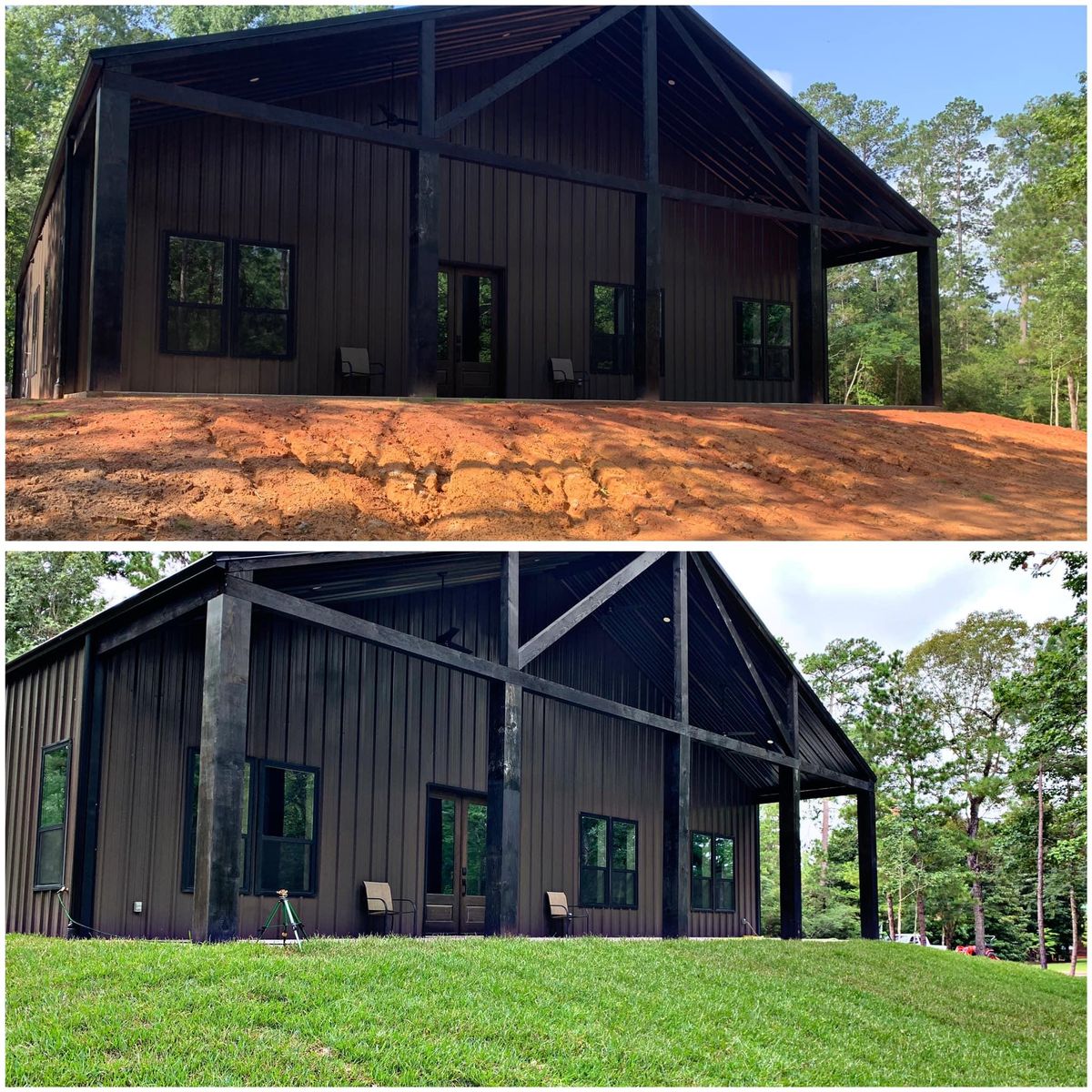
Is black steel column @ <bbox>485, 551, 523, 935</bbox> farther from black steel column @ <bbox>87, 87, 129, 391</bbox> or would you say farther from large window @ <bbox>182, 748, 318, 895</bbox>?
black steel column @ <bbox>87, 87, 129, 391</bbox>

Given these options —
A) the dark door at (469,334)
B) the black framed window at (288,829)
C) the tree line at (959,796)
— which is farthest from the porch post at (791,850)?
the tree line at (959,796)

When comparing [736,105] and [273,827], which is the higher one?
[736,105]

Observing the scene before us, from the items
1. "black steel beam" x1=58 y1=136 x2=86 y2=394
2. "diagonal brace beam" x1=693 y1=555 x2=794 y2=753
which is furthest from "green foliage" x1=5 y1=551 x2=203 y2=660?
"diagonal brace beam" x1=693 y1=555 x2=794 y2=753

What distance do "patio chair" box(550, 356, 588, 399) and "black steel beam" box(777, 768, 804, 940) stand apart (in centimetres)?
644

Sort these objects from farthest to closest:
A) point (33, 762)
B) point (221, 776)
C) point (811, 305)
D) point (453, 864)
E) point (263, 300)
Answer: point (811, 305) → point (263, 300) → point (453, 864) → point (33, 762) → point (221, 776)

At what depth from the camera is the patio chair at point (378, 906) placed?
12844 millimetres

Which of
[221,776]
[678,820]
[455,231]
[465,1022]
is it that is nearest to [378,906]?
[678,820]

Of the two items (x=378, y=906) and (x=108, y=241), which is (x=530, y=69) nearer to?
(x=108, y=241)

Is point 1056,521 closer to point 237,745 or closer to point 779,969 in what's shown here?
point 779,969

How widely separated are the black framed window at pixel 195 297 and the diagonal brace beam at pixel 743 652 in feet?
22.6

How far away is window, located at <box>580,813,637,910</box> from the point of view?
16766 millimetres

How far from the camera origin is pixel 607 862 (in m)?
17.2

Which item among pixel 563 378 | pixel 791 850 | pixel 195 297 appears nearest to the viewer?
pixel 195 297

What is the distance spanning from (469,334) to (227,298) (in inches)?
148
